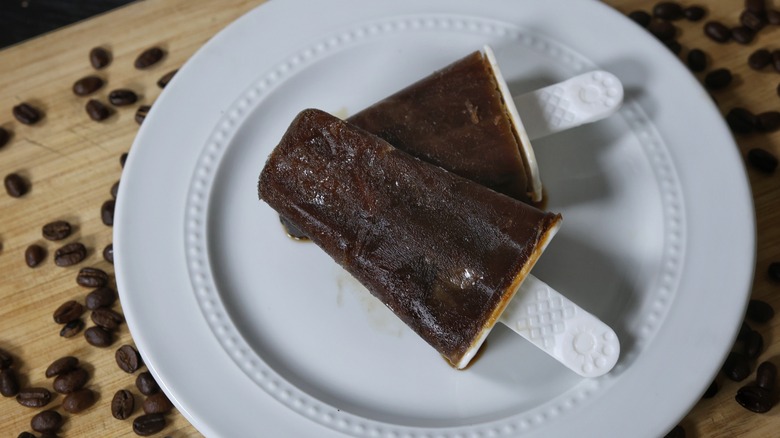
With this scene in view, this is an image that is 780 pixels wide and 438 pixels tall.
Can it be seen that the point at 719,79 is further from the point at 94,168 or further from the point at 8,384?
the point at 8,384

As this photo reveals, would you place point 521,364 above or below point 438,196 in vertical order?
below

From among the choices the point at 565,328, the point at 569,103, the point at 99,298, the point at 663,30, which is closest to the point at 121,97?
the point at 99,298

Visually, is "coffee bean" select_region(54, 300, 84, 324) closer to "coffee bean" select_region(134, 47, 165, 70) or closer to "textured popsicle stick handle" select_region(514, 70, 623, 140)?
"coffee bean" select_region(134, 47, 165, 70)

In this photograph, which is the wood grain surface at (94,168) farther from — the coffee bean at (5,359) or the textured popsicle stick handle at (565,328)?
the textured popsicle stick handle at (565,328)

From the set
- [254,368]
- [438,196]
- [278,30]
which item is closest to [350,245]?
[438,196]

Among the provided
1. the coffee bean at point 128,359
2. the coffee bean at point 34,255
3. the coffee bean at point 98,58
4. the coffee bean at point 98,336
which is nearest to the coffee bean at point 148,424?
the coffee bean at point 128,359

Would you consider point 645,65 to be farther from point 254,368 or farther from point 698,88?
point 254,368
